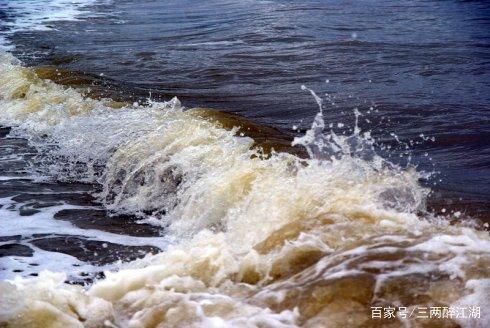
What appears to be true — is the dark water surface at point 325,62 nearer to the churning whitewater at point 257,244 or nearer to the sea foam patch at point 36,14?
the sea foam patch at point 36,14

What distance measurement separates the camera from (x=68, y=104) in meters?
11.0

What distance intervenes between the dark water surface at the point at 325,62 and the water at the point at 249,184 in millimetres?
67

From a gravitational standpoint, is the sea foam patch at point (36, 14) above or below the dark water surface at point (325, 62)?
above

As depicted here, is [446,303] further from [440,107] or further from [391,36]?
[391,36]

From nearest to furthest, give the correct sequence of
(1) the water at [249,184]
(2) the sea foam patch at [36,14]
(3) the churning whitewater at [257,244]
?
1. (3) the churning whitewater at [257,244]
2. (1) the water at [249,184]
3. (2) the sea foam patch at [36,14]

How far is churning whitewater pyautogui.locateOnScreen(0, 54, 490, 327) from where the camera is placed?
359 centimetres

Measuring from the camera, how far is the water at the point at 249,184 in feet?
12.3

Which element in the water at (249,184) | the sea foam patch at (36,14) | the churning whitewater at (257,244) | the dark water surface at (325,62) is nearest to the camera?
the churning whitewater at (257,244)

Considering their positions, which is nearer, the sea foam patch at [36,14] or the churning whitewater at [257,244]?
the churning whitewater at [257,244]

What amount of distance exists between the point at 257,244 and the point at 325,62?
9900mm

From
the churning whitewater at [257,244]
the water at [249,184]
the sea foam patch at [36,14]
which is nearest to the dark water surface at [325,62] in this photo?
the water at [249,184]

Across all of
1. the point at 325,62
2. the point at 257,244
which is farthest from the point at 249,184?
the point at 325,62

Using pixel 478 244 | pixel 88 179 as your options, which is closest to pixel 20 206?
pixel 88 179

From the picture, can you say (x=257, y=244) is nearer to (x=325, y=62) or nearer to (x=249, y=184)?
(x=249, y=184)
